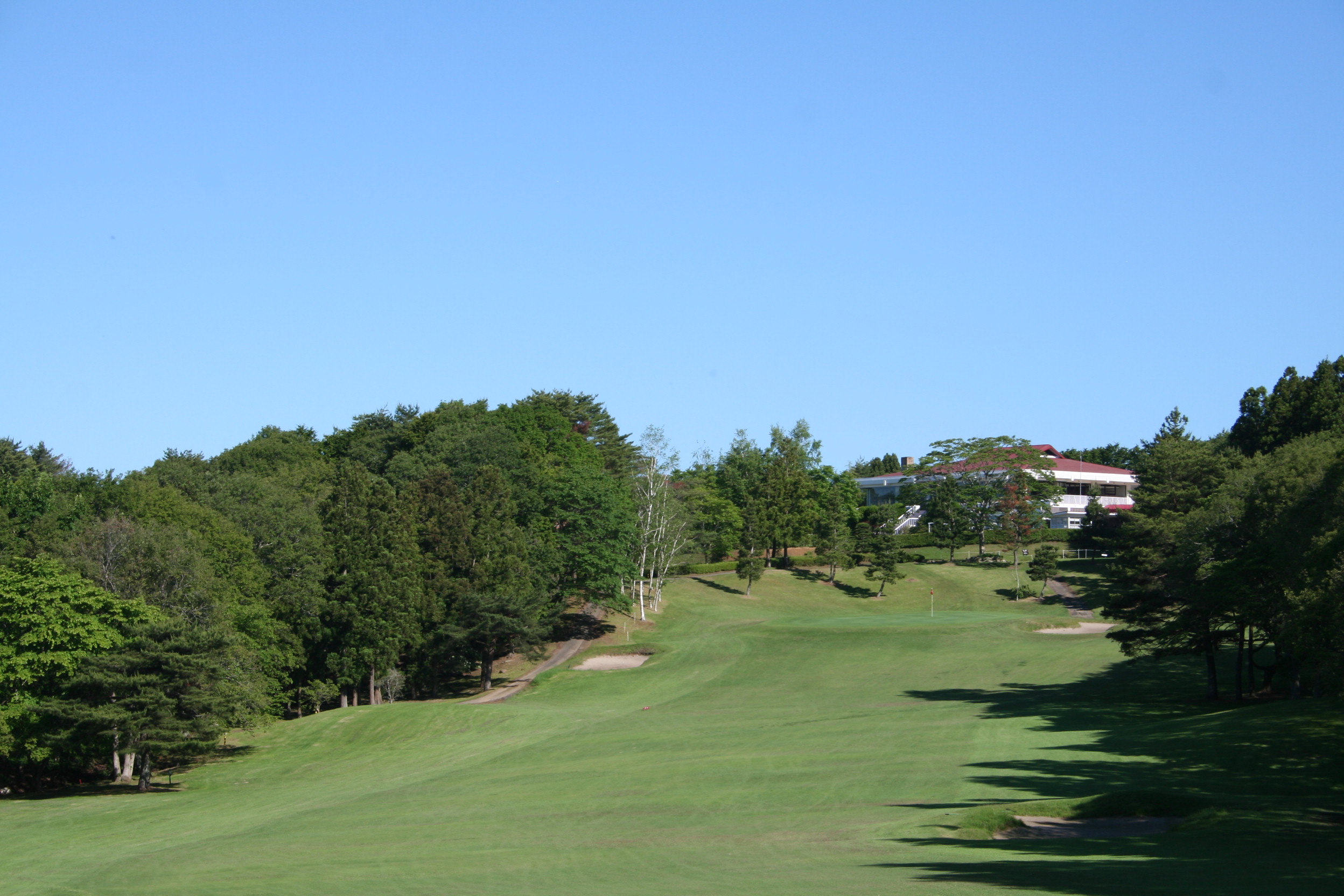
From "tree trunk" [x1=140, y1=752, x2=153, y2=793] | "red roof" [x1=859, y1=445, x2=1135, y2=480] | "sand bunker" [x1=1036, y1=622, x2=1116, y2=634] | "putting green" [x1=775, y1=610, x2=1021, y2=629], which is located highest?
"red roof" [x1=859, y1=445, x2=1135, y2=480]

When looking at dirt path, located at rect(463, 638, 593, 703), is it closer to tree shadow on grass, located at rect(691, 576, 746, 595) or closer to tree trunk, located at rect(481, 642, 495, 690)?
tree trunk, located at rect(481, 642, 495, 690)

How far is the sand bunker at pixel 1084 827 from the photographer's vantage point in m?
24.4

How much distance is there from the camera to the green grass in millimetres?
21031

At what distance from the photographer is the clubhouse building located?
12425 centimetres

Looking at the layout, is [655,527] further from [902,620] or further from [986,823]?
[986,823]

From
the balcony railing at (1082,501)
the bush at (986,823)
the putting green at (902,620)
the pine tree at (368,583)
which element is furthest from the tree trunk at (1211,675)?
the balcony railing at (1082,501)

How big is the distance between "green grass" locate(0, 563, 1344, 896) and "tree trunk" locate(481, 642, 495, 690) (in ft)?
11.1

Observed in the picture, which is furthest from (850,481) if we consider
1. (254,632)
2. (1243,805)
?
(1243,805)

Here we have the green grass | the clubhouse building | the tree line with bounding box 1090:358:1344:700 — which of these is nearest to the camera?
the green grass

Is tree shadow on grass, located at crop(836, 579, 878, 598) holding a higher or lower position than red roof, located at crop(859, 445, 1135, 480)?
lower

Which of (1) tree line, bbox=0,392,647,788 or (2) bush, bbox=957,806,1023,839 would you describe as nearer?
(2) bush, bbox=957,806,1023,839

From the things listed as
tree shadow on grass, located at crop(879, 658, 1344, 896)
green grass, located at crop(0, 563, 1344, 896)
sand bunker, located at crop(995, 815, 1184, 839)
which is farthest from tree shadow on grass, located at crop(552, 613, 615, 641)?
sand bunker, located at crop(995, 815, 1184, 839)

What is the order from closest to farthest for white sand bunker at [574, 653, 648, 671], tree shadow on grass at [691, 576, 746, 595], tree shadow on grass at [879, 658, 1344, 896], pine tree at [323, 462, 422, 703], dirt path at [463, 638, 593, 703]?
1. tree shadow on grass at [879, 658, 1344, 896]
2. dirt path at [463, 638, 593, 703]
3. pine tree at [323, 462, 422, 703]
4. white sand bunker at [574, 653, 648, 671]
5. tree shadow on grass at [691, 576, 746, 595]

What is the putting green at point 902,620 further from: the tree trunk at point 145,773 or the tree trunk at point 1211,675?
the tree trunk at point 145,773
